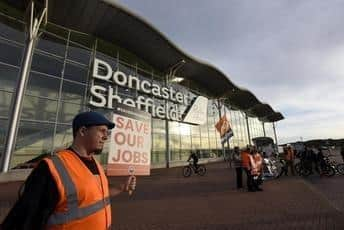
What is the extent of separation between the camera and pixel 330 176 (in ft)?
40.1

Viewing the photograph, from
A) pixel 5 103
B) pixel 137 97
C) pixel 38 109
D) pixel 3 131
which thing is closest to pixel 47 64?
pixel 38 109

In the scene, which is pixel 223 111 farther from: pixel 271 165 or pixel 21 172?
pixel 21 172

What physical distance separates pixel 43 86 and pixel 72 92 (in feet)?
6.41

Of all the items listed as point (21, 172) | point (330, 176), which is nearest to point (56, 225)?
point (21, 172)

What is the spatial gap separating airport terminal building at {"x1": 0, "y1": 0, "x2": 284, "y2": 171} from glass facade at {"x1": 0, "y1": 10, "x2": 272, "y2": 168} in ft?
0.19

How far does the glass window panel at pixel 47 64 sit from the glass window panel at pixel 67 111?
7.39 feet

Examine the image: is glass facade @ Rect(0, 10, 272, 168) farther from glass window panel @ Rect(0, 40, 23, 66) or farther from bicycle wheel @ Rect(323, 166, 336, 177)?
bicycle wheel @ Rect(323, 166, 336, 177)

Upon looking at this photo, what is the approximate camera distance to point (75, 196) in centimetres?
144

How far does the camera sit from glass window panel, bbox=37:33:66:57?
15.7 m

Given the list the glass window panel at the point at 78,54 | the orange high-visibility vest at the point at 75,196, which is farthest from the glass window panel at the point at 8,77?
the orange high-visibility vest at the point at 75,196

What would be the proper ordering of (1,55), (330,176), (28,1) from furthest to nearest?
(28,1) < (1,55) < (330,176)

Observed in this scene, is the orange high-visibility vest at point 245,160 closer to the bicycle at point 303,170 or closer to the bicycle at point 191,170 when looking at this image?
the bicycle at point 191,170

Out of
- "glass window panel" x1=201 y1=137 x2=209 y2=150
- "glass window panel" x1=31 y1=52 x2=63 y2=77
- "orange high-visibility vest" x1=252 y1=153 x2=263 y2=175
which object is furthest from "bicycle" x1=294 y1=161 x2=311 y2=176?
"glass window panel" x1=31 y1=52 x2=63 y2=77

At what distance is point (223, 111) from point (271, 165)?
21234 mm
